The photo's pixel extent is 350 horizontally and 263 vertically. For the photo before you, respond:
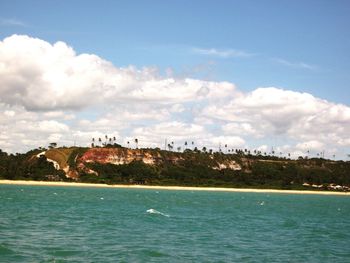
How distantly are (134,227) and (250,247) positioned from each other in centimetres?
1813

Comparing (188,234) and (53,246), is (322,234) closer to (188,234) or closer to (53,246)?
(188,234)

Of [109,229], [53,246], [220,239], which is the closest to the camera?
[53,246]

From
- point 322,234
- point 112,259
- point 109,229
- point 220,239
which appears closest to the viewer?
point 112,259

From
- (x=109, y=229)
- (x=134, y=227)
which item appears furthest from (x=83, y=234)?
(x=134, y=227)

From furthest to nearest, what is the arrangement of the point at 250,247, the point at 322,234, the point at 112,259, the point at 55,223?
1. the point at 322,234
2. the point at 55,223
3. the point at 250,247
4. the point at 112,259

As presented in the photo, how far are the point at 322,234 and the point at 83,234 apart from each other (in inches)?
1287

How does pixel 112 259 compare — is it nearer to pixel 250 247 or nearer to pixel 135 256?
pixel 135 256

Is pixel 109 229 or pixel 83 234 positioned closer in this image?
pixel 83 234

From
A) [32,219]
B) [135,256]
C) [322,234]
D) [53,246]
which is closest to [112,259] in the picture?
[135,256]

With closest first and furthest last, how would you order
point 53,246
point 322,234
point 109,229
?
point 53,246, point 109,229, point 322,234

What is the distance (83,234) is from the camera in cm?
5116

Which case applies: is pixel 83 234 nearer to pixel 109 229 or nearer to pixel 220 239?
pixel 109 229

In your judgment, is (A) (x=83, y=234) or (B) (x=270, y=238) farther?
(B) (x=270, y=238)

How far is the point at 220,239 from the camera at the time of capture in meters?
53.4
